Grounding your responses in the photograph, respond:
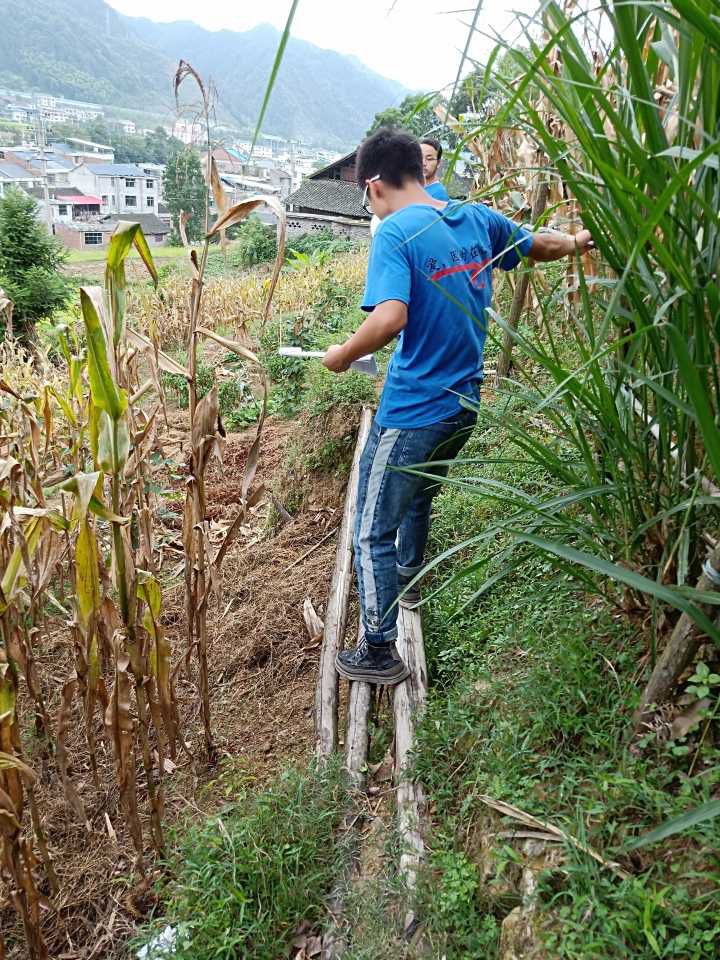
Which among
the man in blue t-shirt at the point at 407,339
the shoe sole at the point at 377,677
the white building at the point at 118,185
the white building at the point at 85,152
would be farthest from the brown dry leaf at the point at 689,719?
the white building at the point at 85,152

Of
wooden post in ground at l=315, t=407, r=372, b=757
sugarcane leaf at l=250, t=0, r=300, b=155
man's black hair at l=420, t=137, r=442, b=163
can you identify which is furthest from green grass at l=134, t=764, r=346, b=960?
man's black hair at l=420, t=137, r=442, b=163

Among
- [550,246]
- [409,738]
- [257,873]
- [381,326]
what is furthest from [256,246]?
[257,873]

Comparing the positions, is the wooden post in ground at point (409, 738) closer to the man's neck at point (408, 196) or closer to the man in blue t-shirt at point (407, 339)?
the man in blue t-shirt at point (407, 339)

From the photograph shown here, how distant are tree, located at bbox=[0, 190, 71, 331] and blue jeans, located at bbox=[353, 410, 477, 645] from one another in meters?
14.3

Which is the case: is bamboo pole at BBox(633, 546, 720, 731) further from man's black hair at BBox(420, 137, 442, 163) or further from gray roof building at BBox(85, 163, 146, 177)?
gray roof building at BBox(85, 163, 146, 177)

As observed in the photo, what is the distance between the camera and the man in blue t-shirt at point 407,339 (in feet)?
7.37

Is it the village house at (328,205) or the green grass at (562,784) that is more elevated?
the village house at (328,205)

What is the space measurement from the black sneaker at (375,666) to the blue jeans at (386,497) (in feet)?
0.14

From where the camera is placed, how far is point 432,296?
92.7 inches

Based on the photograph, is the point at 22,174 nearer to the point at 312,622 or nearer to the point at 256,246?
the point at 256,246

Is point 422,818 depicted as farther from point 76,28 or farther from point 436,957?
point 76,28

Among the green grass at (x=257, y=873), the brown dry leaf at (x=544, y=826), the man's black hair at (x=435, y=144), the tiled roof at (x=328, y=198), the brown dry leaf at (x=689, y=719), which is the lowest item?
the green grass at (x=257, y=873)

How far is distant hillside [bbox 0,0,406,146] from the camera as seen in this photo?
4523 inches

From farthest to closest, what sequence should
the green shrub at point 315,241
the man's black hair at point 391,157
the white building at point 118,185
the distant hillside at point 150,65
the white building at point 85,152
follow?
the distant hillside at point 150,65 < the white building at point 85,152 < the white building at point 118,185 < the green shrub at point 315,241 < the man's black hair at point 391,157
